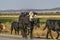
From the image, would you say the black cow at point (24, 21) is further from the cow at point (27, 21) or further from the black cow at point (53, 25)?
the black cow at point (53, 25)

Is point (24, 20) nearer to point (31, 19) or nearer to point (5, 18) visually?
point (31, 19)

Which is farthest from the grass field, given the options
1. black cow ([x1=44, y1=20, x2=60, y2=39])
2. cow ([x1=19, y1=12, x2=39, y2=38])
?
cow ([x1=19, y1=12, x2=39, y2=38])

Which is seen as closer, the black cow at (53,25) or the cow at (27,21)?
the cow at (27,21)

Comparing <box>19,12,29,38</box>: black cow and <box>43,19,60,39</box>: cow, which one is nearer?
<box>19,12,29,38</box>: black cow

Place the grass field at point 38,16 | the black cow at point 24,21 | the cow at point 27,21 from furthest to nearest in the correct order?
the grass field at point 38,16 < the black cow at point 24,21 < the cow at point 27,21

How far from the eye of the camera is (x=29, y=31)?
13.4 m

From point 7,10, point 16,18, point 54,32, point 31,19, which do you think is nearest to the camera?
point 31,19

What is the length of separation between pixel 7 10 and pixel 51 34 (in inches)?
247

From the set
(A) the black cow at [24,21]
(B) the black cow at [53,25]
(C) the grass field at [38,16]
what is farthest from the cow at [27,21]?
(C) the grass field at [38,16]

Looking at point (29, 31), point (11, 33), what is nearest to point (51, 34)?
point (29, 31)

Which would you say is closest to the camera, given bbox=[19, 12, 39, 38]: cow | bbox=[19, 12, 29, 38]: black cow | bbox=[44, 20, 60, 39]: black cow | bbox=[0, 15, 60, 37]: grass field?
bbox=[19, 12, 39, 38]: cow

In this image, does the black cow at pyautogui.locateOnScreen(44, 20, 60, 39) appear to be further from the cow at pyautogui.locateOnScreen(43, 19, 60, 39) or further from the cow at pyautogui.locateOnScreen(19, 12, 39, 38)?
the cow at pyautogui.locateOnScreen(19, 12, 39, 38)

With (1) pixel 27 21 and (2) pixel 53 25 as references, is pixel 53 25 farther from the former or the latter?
(1) pixel 27 21

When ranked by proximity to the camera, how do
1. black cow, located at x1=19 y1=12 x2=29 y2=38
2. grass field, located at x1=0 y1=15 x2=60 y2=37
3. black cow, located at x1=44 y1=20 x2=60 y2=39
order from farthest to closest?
grass field, located at x1=0 y1=15 x2=60 y2=37, black cow, located at x1=44 y1=20 x2=60 y2=39, black cow, located at x1=19 y1=12 x2=29 y2=38
